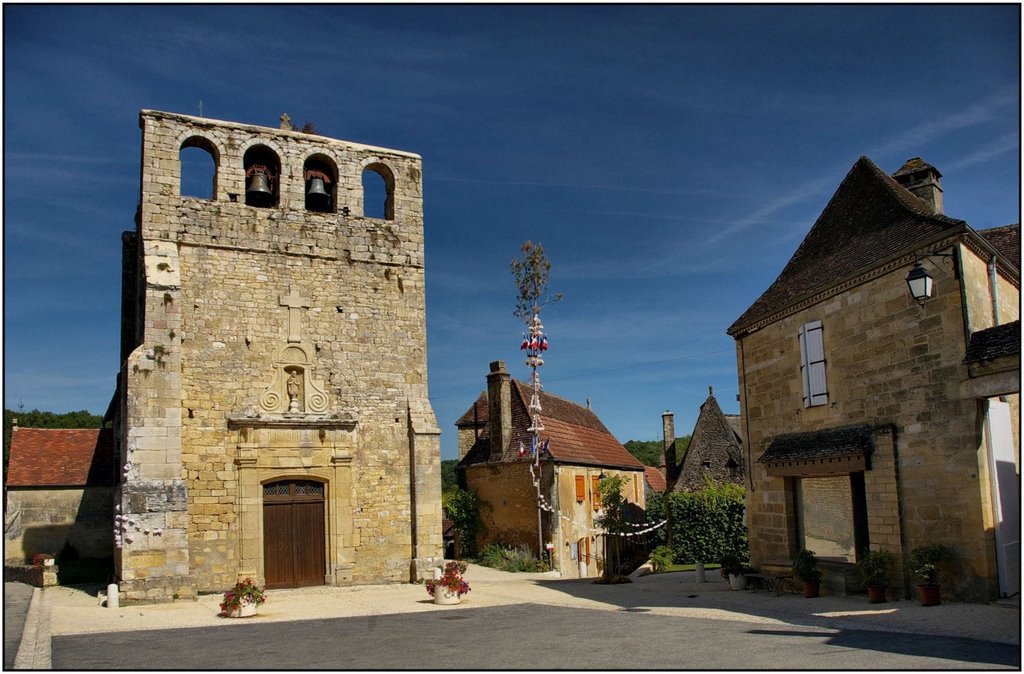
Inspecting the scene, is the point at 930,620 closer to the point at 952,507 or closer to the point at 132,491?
the point at 952,507

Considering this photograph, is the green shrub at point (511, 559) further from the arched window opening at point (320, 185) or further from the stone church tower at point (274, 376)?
the arched window opening at point (320, 185)

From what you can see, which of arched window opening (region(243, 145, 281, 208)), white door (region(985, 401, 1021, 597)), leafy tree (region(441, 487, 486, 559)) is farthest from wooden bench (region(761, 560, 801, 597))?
leafy tree (region(441, 487, 486, 559))

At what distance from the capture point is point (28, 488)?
22.0 m

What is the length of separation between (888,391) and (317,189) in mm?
10475

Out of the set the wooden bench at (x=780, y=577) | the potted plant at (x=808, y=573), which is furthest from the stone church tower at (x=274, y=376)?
the potted plant at (x=808, y=573)

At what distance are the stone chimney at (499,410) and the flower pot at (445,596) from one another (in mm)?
Answer: 10169

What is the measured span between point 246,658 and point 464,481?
1710 cm

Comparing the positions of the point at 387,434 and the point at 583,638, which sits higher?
the point at 387,434

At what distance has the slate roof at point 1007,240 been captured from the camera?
12266 mm

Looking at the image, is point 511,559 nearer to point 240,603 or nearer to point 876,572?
point 240,603

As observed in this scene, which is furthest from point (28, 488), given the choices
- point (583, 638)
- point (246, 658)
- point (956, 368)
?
point (956, 368)

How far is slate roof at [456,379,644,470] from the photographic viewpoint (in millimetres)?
22656

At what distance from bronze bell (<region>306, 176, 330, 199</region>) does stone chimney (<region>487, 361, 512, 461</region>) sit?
888 cm

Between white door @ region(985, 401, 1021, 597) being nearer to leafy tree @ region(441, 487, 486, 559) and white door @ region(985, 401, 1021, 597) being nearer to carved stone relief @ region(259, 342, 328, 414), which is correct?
carved stone relief @ region(259, 342, 328, 414)
